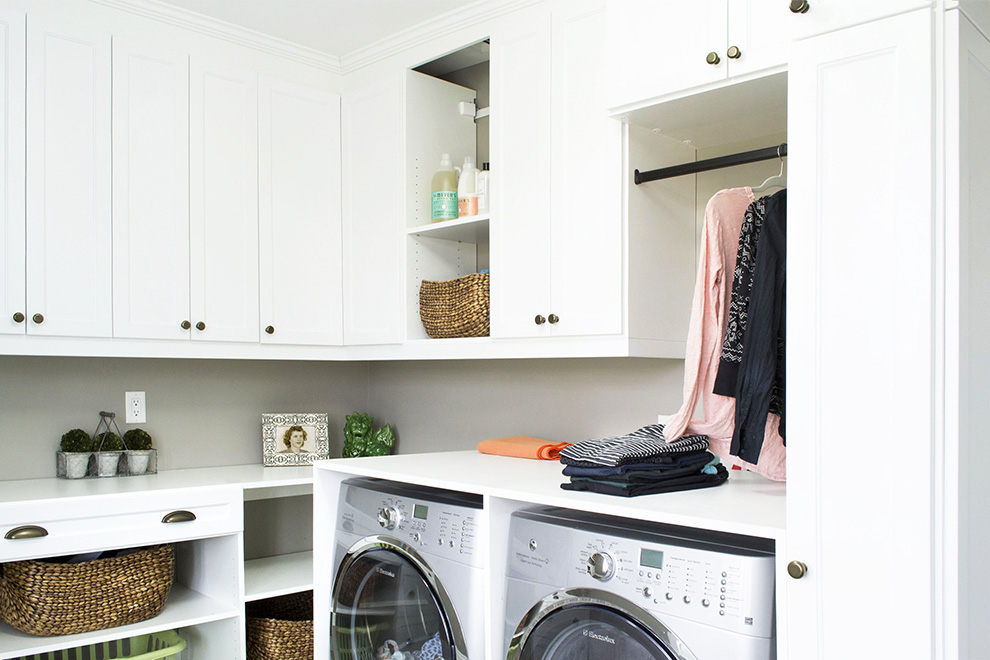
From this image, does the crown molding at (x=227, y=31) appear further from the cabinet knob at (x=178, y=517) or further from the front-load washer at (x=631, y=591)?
the front-load washer at (x=631, y=591)

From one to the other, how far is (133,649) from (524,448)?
1462 millimetres

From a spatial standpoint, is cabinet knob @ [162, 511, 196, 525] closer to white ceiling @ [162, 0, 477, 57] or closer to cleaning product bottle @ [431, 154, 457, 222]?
cleaning product bottle @ [431, 154, 457, 222]

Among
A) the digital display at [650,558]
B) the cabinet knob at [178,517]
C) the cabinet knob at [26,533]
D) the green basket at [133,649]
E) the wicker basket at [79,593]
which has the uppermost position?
the digital display at [650,558]

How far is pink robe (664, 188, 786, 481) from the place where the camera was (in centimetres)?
169

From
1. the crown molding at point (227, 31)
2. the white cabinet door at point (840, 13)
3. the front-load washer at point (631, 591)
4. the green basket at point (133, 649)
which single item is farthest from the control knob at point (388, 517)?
the crown molding at point (227, 31)

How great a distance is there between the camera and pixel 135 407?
278 cm

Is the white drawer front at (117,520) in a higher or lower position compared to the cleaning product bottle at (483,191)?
lower

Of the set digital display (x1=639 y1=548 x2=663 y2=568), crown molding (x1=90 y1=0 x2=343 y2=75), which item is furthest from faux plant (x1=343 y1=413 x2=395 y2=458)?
digital display (x1=639 y1=548 x2=663 y2=568)

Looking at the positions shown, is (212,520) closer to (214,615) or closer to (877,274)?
(214,615)

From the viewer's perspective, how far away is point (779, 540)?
127cm

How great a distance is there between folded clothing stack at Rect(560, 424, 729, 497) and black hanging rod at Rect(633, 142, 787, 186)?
0.62 m

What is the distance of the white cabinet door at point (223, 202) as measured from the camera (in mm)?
2572

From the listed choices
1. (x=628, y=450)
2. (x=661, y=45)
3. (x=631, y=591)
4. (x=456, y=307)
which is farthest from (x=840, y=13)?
(x=456, y=307)

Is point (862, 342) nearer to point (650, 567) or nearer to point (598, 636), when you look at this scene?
point (650, 567)
